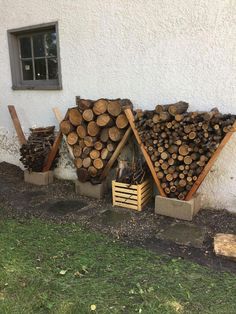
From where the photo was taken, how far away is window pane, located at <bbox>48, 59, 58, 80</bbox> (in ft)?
17.0

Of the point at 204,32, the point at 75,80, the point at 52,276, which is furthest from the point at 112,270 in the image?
the point at 75,80

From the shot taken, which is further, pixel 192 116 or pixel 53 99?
pixel 53 99

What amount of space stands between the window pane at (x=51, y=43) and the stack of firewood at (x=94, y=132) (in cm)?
139

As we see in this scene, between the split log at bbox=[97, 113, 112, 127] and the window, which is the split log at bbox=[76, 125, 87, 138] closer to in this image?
the split log at bbox=[97, 113, 112, 127]

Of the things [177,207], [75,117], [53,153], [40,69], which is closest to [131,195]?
[177,207]

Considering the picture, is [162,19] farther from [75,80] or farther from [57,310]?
[57,310]

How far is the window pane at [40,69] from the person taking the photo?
5.39 metres

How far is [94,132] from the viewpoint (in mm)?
4180

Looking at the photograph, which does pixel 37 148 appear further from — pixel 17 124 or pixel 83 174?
pixel 83 174

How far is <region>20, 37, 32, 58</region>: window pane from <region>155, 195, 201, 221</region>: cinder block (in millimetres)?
3670

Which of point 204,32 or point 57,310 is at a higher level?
point 204,32

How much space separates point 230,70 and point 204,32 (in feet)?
1.79

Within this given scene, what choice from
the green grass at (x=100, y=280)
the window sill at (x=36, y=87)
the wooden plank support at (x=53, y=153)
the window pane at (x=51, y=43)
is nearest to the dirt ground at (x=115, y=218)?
the green grass at (x=100, y=280)

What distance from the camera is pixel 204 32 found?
3.56 m
